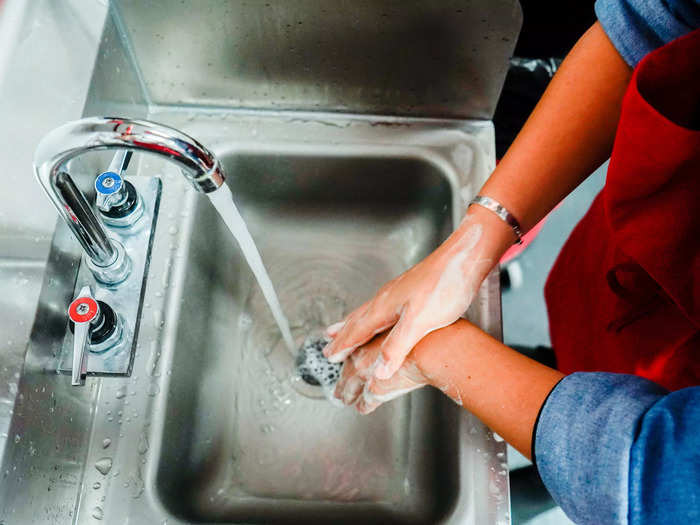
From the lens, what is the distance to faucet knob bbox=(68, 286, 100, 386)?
19.9 inches

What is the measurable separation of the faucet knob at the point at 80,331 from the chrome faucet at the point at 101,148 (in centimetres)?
8

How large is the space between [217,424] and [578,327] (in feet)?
1.91

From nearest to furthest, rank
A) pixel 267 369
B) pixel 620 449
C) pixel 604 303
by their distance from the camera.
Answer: pixel 620 449, pixel 604 303, pixel 267 369

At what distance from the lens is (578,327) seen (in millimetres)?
833

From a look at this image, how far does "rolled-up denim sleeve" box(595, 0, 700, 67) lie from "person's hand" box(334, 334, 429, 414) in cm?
43

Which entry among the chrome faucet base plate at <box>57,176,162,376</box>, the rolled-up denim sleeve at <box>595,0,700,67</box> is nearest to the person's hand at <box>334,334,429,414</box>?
the chrome faucet base plate at <box>57,176,162,376</box>

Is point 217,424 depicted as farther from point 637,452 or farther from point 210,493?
point 637,452

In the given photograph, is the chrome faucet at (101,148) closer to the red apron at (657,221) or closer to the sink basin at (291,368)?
the sink basin at (291,368)

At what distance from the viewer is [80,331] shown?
51cm

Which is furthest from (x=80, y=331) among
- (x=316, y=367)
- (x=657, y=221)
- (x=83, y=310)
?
(x=657, y=221)

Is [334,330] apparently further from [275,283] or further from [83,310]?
[83,310]

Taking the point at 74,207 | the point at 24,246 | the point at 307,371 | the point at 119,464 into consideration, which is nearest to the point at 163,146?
the point at 74,207

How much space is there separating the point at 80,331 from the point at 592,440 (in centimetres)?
47

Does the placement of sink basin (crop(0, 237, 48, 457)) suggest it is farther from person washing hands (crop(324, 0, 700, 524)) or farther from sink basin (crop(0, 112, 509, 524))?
person washing hands (crop(324, 0, 700, 524))
